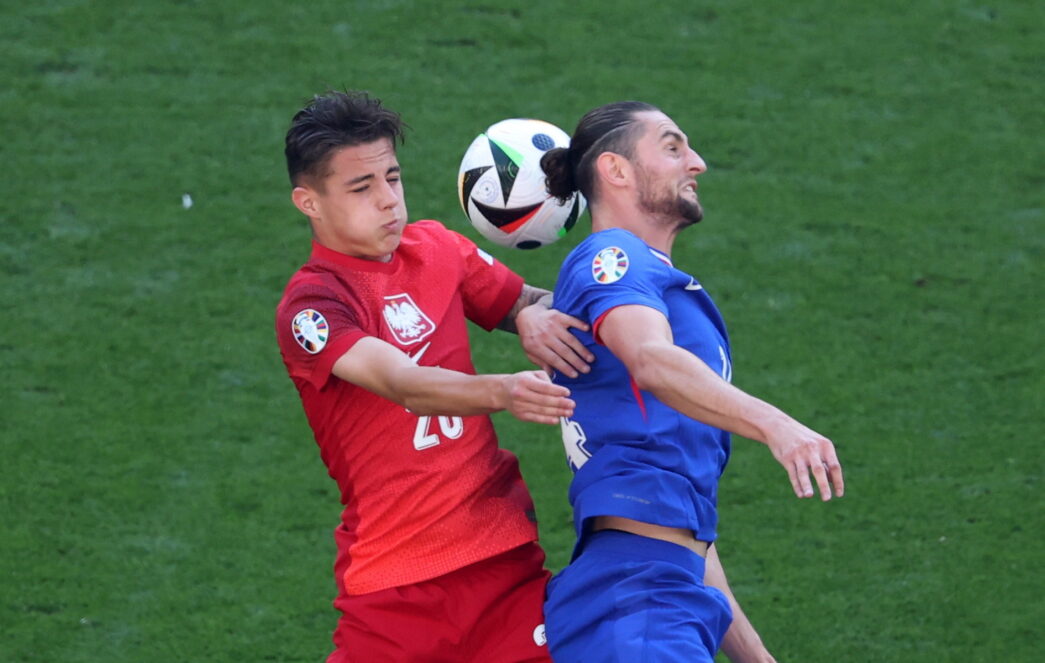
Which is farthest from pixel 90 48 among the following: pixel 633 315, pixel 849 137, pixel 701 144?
pixel 633 315

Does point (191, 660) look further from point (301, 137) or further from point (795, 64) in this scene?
point (795, 64)

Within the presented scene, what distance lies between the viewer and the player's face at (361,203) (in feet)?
12.9

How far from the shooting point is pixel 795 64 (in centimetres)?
893

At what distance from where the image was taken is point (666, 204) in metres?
3.99

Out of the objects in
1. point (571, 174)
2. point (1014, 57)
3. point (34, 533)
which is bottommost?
point (34, 533)

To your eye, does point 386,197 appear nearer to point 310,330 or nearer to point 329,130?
point 329,130

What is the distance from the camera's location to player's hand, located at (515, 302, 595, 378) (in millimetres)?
3748

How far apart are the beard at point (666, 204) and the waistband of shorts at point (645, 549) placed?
0.85 metres

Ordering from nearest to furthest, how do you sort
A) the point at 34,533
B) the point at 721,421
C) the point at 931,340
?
1. the point at 721,421
2. the point at 34,533
3. the point at 931,340

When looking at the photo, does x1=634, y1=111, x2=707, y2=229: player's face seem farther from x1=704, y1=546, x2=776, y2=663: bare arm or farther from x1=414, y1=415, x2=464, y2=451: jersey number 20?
x1=704, y1=546, x2=776, y2=663: bare arm

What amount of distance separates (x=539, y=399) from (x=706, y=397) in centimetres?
38

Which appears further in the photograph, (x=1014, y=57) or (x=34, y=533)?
(x=1014, y=57)

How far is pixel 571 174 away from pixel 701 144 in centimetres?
415

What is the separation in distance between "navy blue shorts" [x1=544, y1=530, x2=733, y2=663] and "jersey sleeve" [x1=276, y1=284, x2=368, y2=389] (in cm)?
78
